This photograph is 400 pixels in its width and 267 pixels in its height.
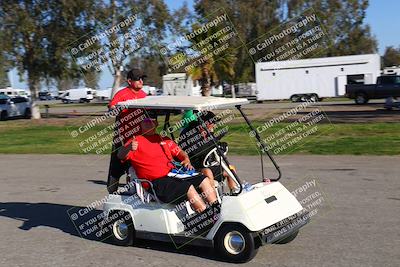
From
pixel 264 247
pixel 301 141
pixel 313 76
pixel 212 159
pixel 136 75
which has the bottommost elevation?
pixel 313 76

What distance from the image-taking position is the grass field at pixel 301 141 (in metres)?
15.6

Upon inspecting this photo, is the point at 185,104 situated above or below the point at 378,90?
above

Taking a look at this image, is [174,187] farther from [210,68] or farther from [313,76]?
[313,76]

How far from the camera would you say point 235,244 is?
19.3 ft

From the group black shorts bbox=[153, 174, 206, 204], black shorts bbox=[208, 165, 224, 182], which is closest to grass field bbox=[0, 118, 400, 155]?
black shorts bbox=[208, 165, 224, 182]

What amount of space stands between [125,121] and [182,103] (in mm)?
987

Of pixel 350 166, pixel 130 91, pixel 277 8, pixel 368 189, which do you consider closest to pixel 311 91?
pixel 277 8

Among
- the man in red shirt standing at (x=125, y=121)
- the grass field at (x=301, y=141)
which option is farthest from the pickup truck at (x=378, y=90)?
the man in red shirt standing at (x=125, y=121)

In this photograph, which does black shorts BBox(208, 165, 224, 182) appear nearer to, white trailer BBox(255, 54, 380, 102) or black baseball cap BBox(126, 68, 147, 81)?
black baseball cap BBox(126, 68, 147, 81)

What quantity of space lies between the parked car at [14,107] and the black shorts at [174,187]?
37.2 metres

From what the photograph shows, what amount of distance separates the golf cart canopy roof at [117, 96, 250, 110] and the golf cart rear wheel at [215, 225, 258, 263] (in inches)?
51.4

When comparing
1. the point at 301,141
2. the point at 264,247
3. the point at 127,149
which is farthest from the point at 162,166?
the point at 301,141

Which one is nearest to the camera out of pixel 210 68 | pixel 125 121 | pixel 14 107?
pixel 125 121

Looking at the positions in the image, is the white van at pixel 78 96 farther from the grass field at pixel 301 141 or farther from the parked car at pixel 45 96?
the grass field at pixel 301 141
